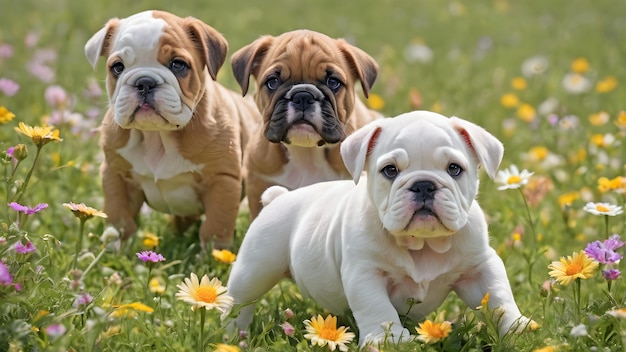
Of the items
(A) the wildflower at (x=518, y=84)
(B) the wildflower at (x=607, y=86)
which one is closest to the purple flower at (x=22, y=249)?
(B) the wildflower at (x=607, y=86)

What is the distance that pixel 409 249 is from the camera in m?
3.69

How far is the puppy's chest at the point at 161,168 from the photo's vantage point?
5.02 metres

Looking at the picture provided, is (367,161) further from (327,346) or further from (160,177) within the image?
(160,177)

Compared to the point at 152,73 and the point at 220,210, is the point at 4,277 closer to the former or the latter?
the point at 152,73

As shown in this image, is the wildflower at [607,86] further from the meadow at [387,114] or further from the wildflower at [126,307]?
the wildflower at [126,307]

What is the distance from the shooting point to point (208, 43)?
479 centimetres

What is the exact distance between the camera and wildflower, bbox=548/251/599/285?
3.59m

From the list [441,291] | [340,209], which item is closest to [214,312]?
[340,209]

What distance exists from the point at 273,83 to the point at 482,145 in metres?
1.38

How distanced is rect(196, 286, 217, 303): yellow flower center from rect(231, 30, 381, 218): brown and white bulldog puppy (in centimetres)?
129

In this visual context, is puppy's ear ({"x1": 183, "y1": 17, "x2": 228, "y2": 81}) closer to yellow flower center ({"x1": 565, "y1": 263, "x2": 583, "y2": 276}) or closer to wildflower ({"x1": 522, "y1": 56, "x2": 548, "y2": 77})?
yellow flower center ({"x1": 565, "y1": 263, "x2": 583, "y2": 276})

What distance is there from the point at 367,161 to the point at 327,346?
2.21 ft

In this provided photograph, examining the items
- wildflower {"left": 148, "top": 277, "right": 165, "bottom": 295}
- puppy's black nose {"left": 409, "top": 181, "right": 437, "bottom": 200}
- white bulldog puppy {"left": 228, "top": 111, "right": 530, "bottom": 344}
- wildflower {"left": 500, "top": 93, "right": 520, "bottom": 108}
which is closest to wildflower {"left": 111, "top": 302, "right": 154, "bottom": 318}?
wildflower {"left": 148, "top": 277, "right": 165, "bottom": 295}

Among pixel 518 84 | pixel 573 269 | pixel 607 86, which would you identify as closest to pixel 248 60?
pixel 573 269
